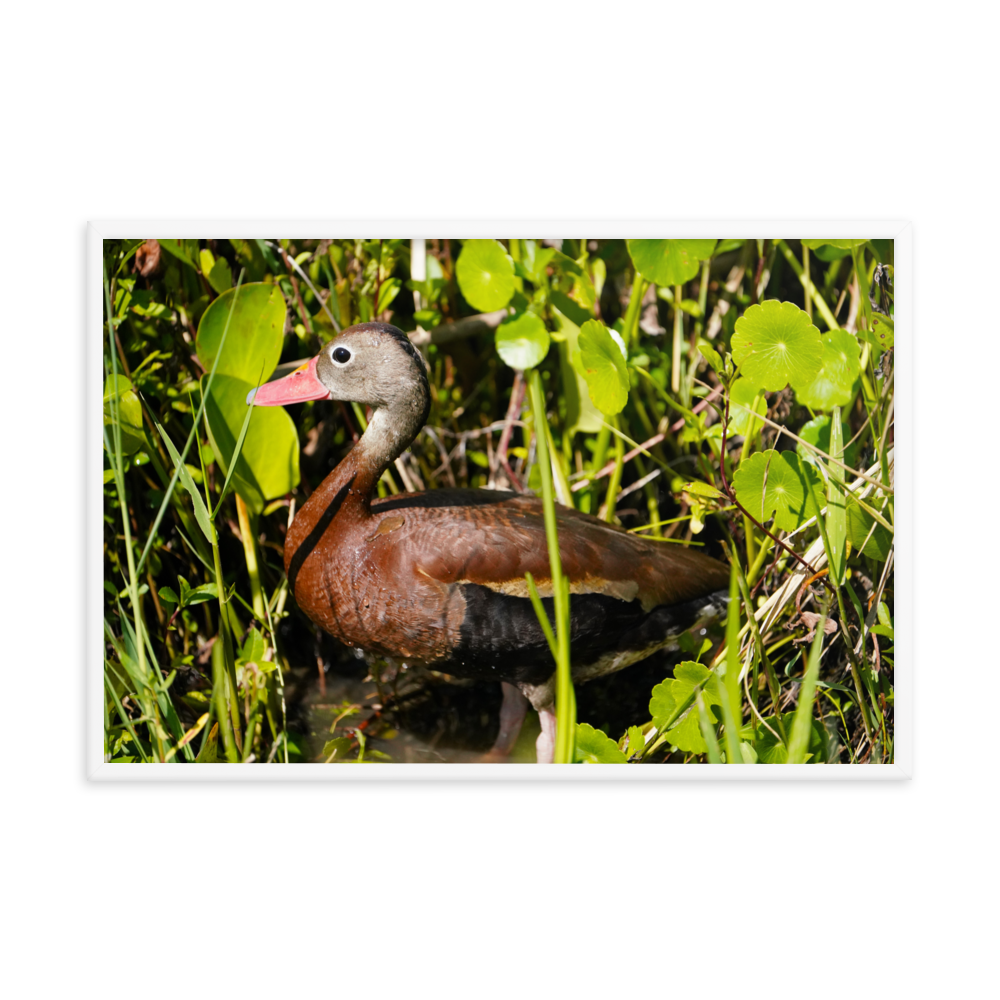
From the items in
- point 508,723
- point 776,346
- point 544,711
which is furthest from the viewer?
point 508,723

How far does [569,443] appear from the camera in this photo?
1.90 m

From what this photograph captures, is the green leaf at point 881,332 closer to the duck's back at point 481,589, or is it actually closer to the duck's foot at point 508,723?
the duck's back at point 481,589

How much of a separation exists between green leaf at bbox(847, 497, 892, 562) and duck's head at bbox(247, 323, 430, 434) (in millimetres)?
799

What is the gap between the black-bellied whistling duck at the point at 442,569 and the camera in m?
1.52

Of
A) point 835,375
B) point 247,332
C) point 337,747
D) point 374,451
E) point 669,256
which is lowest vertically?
point 337,747

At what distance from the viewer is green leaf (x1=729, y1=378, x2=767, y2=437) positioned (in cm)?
155

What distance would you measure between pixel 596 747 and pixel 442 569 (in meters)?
0.41

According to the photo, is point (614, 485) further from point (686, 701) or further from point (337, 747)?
point (337, 747)

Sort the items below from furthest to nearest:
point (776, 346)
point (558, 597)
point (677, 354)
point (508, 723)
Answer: point (677, 354), point (508, 723), point (776, 346), point (558, 597)

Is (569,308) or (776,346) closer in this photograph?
(776,346)

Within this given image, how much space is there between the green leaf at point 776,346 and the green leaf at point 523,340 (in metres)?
0.42

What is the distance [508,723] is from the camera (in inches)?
70.0

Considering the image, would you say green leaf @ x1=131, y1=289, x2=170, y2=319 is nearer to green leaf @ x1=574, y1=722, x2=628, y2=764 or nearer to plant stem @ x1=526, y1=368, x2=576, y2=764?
plant stem @ x1=526, y1=368, x2=576, y2=764

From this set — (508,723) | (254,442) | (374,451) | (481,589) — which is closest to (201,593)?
(254,442)
